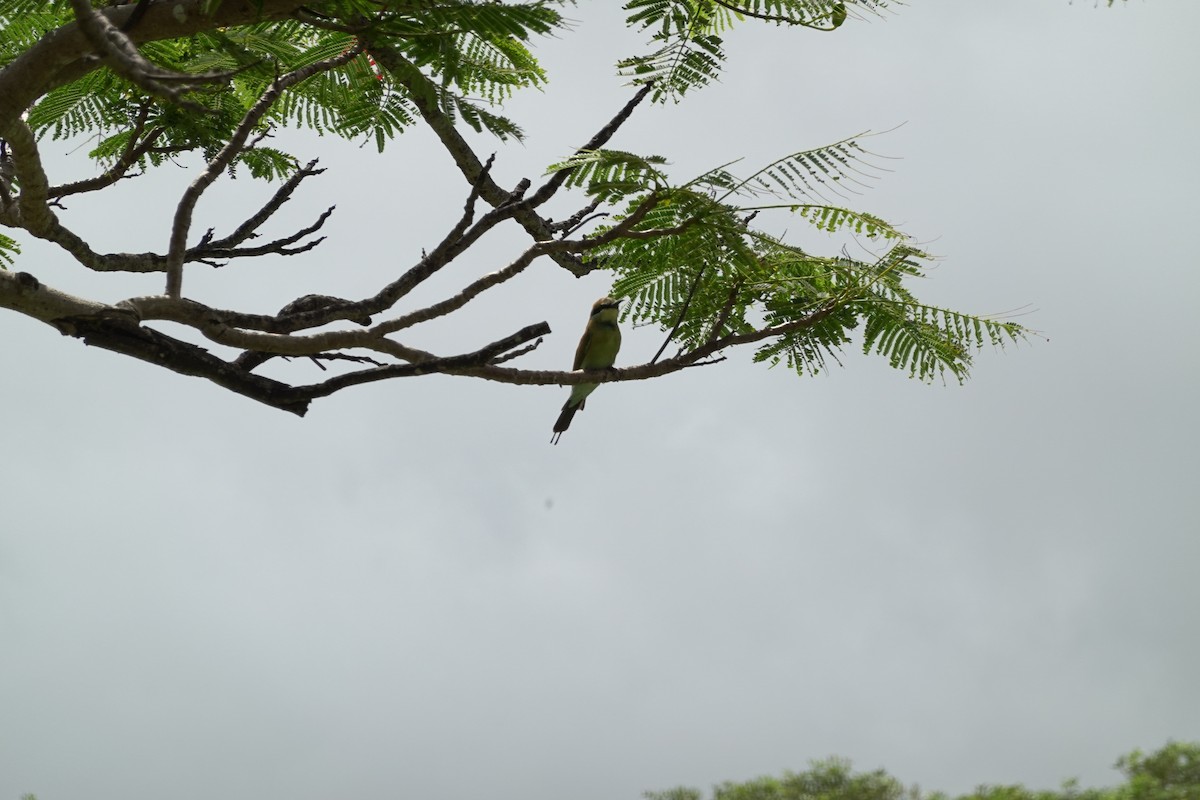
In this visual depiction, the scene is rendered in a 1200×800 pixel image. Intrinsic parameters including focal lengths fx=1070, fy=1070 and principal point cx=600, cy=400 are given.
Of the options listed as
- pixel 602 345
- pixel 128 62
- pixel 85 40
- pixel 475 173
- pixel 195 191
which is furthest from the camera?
pixel 602 345

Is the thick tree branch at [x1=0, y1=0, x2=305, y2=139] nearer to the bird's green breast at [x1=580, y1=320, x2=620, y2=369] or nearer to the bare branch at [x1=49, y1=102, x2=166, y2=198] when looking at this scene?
the bare branch at [x1=49, y1=102, x2=166, y2=198]

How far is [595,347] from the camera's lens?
32.2 ft

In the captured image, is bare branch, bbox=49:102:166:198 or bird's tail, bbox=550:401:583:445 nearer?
bare branch, bbox=49:102:166:198

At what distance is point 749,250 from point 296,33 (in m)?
2.44

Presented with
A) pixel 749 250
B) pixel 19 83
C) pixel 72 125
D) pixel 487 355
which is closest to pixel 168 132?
pixel 72 125

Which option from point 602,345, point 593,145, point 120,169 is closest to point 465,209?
point 593,145

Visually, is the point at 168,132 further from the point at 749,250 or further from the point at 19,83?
the point at 749,250

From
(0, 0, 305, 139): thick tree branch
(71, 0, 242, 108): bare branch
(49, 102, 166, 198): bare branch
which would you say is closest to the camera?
(71, 0, 242, 108): bare branch

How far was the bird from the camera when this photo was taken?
32.1 feet

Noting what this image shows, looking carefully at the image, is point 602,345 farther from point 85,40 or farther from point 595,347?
point 85,40

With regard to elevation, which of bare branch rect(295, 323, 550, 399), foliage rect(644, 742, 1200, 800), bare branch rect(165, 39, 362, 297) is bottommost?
foliage rect(644, 742, 1200, 800)

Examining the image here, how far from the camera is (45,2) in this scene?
4395 millimetres

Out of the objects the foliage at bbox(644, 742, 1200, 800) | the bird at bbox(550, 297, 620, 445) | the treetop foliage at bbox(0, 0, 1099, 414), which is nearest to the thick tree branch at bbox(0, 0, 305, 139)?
the treetop foliage at bbox(0, 0, 1099, 414)

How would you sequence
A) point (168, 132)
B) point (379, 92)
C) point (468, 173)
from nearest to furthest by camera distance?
point (379, 92), point (468, 173), point (168, 132)
